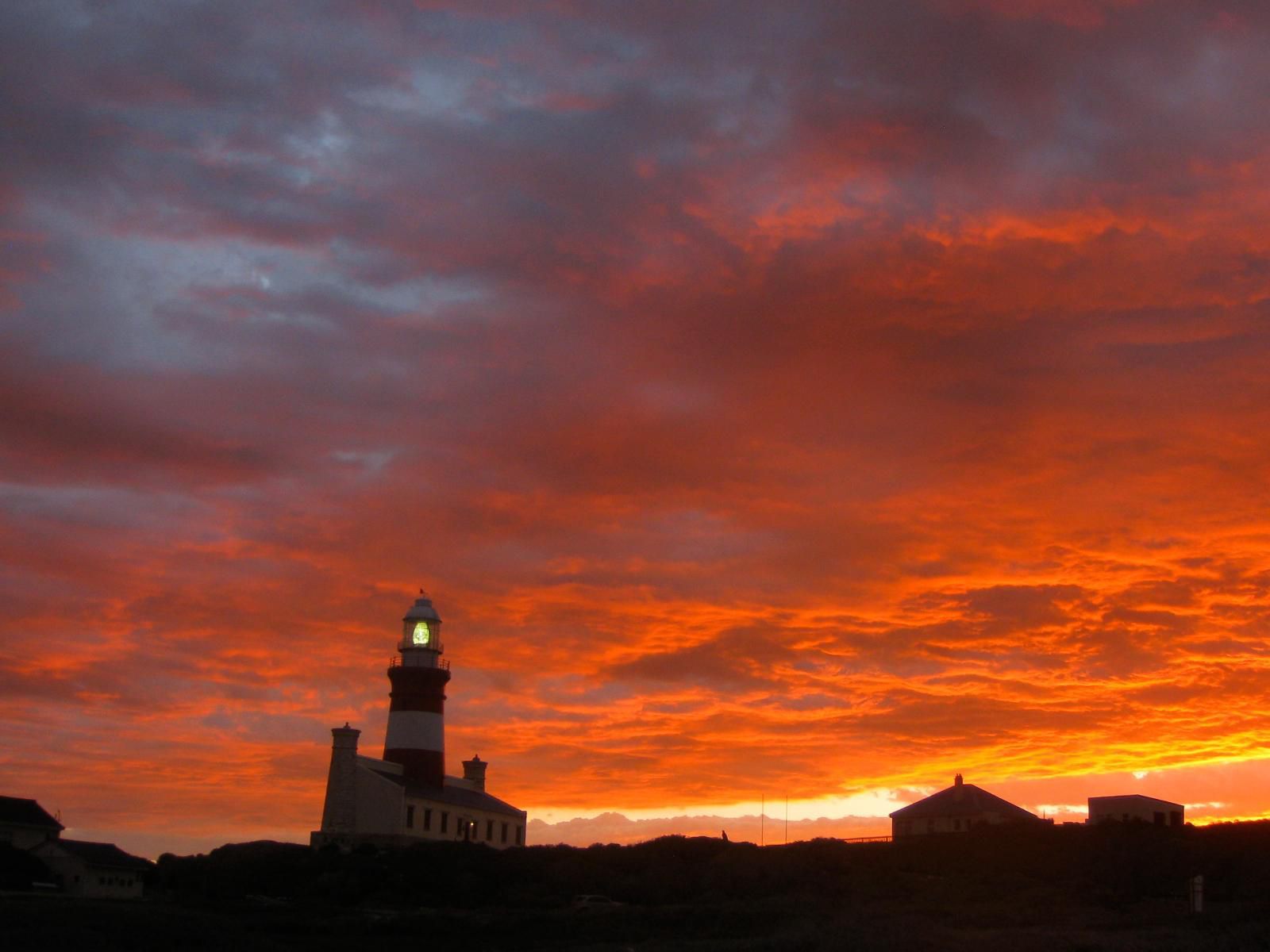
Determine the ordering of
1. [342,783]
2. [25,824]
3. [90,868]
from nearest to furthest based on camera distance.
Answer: [90,868], [25,824], [342,783]

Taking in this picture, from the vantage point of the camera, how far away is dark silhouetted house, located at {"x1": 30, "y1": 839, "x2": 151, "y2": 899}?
2186 inches

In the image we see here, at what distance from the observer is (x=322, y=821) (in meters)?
72.9

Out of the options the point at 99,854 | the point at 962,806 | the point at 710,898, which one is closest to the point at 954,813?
the point at 962,806

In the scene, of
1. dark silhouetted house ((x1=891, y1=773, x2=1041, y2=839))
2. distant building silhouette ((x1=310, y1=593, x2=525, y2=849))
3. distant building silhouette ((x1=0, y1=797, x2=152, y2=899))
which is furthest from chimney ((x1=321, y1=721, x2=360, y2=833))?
dark silhouetted house ((x1=891, y1=773, x2=1041, y2=839))

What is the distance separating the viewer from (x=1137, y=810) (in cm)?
7450

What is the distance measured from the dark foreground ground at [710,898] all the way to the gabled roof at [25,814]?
5.32 metres

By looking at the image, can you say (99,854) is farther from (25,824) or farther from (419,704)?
(419,704)

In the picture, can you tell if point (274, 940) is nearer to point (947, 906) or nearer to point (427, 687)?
point (947, 906)

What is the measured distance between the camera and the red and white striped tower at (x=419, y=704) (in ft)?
254

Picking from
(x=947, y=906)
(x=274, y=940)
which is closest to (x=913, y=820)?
(x=947, y=906)

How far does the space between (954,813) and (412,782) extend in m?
30.0

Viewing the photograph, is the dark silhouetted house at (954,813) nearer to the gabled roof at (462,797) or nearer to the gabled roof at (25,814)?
the gabled roof at (462,797)

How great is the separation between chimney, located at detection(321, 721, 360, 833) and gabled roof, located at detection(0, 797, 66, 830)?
14.1m

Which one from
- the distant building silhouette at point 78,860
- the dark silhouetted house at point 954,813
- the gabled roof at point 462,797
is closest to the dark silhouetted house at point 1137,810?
the dark silhouetted house at point 954,813
